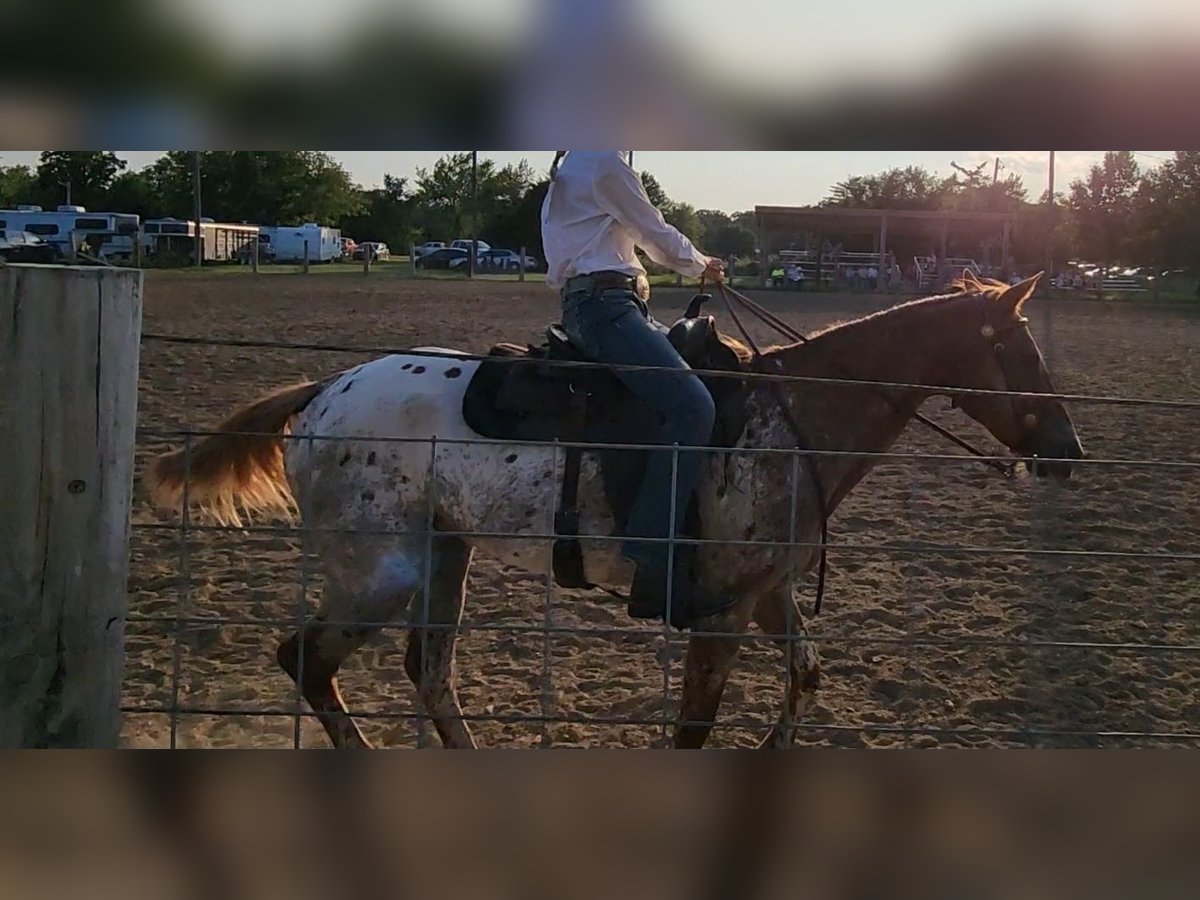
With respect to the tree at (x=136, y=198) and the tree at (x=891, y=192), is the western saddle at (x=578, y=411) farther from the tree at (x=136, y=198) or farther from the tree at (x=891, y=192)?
the tree at (x=891, y=192)

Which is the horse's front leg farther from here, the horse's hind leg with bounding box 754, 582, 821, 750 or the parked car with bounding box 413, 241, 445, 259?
the parked car with bounding box 413, 241, 445, 259

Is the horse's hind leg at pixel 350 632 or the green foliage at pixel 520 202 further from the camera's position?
the green foliage at pixel 520 202

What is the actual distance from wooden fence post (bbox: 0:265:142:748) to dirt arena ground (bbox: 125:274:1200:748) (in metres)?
0.25

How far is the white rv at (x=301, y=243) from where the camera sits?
33.1 m

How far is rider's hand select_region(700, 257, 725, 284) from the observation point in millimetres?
3404

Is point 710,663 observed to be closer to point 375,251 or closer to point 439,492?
point 439,492

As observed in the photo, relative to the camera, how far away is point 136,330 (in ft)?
6.73

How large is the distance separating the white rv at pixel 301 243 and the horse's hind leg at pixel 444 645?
2914 centimetres

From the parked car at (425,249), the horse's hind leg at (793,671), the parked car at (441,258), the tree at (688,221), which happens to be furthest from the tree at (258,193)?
the horse's hind leg at (793,671)

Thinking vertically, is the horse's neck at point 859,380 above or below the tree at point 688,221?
below

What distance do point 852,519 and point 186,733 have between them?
163 inches

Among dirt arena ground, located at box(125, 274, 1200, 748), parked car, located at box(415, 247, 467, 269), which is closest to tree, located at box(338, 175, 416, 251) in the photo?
parked car, located at box(415, 247, 467, 269)

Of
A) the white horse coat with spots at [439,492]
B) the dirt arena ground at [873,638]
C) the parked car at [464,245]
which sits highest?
the parked car at [464,245]

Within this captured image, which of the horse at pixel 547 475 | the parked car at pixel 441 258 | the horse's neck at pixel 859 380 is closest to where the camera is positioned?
the horse at pixel 547 475
